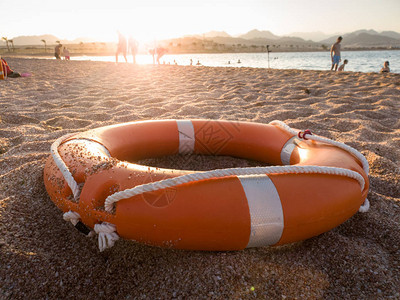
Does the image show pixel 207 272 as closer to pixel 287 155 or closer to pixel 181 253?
pixel 181 253

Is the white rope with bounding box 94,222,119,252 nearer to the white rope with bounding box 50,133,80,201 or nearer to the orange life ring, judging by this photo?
the orange life ring

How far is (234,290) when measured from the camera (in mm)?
847

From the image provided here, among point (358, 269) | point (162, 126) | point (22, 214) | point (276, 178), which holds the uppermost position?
point (162, 126)

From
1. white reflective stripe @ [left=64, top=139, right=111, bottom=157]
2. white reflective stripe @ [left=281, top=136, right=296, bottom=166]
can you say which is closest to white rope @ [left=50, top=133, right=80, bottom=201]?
white reflective stripe @ [left=64, top=139, right=111, bottom=157]

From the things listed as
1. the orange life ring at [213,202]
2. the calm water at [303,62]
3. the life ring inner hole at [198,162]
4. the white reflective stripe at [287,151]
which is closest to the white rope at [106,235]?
the orange life ring at [213,202]

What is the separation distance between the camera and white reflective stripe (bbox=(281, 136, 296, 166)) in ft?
4.96

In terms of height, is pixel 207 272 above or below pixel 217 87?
below

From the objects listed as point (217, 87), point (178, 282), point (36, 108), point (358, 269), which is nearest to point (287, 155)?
point (358, 269)

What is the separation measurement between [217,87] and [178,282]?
156 inches

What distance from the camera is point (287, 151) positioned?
1525 millimetres

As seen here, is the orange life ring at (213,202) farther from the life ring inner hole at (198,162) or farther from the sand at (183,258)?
the life ring inner hole at (198,162)

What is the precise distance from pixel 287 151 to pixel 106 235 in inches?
41.7

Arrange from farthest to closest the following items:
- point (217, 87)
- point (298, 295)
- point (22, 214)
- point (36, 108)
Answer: point (217, 87) → point (36, 108) → point (22, 214) → point (298, 295)

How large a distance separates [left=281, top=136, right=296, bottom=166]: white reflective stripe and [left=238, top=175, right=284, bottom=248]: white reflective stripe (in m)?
0.60
